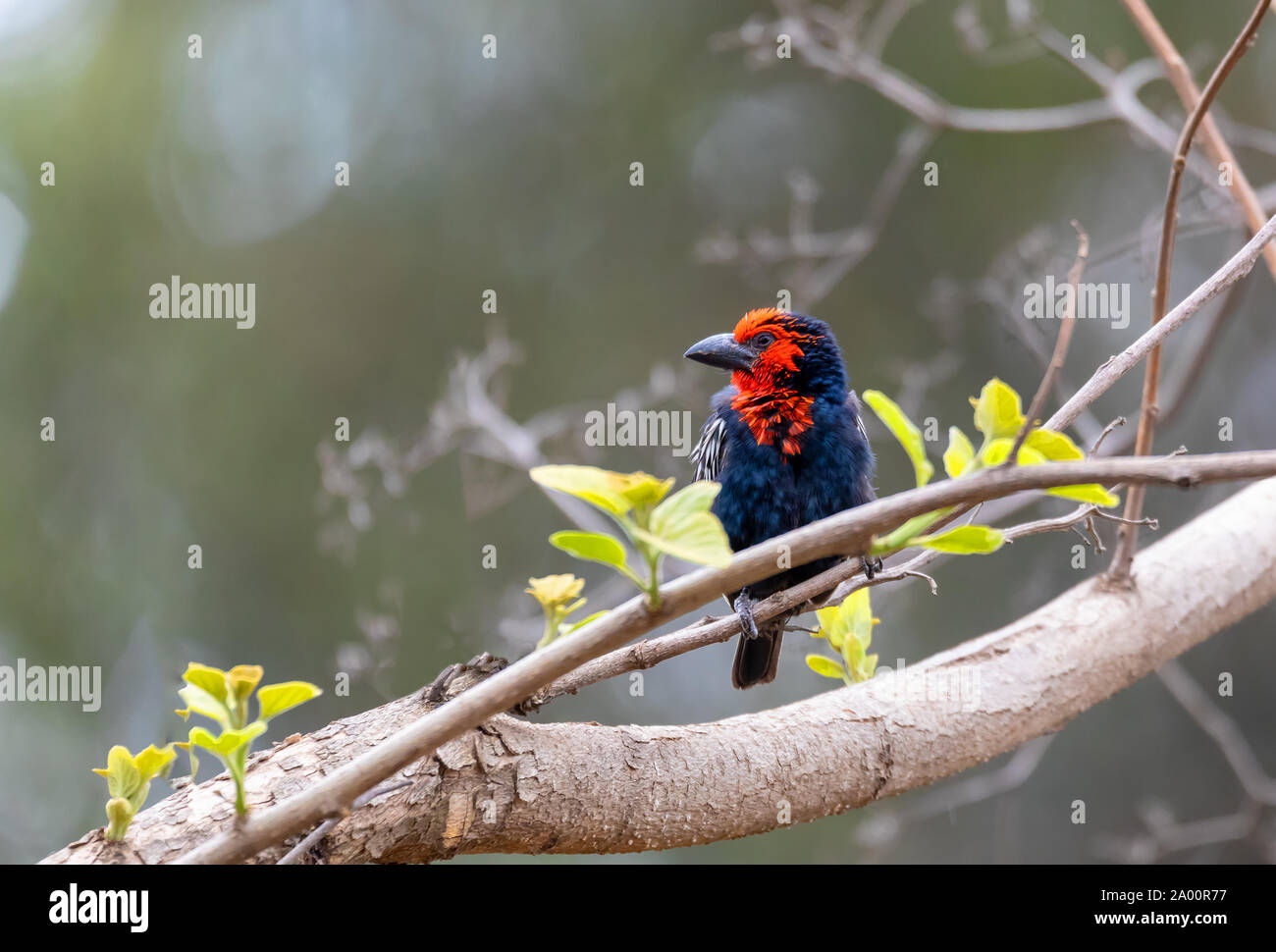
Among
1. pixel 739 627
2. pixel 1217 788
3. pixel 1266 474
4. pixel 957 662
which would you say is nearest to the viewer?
pixel 1266 474

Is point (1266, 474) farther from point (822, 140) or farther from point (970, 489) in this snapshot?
point (822, 140)

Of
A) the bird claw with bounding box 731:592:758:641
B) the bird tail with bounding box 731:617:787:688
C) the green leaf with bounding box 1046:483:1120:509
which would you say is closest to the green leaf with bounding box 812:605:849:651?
the bird claw with bounding box 731:592:758:641

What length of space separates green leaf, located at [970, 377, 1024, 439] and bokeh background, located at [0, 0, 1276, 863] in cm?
331

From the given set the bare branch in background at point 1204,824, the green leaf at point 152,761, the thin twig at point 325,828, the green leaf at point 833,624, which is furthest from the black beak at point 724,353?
the bare branch in background at point 1204,824

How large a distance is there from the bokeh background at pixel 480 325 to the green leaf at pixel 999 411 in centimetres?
331

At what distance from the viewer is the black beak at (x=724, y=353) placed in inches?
93.6

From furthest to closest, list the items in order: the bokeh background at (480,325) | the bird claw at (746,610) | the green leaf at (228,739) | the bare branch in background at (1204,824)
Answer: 1. the bokeh background at (480,325)
2. the bare branch in background at (1204,824)
3. the bird claw at (746,610)
4. the green leaf at (228,739)

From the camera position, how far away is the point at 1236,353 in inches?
205

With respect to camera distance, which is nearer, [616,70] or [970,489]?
[970,489]

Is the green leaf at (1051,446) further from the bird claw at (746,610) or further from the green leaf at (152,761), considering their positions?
the green leaf at (152,761)

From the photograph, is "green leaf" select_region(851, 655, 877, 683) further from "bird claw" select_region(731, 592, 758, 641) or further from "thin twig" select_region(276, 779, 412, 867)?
"thin twig" select_region(276, 779, 412, 867)

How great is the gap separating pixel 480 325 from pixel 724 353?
2.44m
